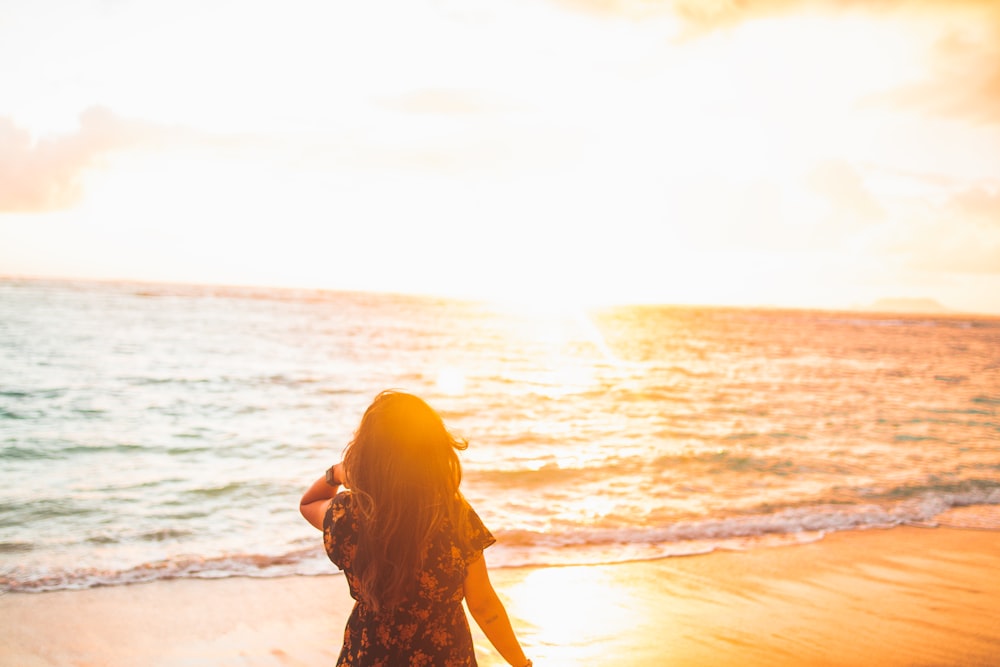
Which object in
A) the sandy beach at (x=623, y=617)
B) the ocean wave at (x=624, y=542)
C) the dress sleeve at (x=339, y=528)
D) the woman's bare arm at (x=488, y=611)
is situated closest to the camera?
the dress sleeve at (x=339, y=528)

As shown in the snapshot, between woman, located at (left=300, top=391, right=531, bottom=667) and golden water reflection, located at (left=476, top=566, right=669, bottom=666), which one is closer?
woman, located at (left=300, top=391, right=531, bottom=667)

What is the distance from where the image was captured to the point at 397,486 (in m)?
2.21

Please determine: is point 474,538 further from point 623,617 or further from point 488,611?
point 623,617

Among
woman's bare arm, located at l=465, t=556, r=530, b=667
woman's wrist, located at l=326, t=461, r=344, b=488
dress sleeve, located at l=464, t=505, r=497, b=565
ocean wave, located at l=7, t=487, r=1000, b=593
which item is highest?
woman's wrist, located at l=326, t=461, r=344, b=488

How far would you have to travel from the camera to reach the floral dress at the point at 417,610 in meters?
2.37

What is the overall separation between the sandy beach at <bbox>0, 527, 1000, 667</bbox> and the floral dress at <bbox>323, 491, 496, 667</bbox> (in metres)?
2.65

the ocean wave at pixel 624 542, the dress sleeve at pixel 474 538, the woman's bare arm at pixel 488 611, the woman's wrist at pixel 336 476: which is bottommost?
the ocean wave at pixel 624 542

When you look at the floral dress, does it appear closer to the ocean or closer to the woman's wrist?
the woman's wrist

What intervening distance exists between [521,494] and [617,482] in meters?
1.72

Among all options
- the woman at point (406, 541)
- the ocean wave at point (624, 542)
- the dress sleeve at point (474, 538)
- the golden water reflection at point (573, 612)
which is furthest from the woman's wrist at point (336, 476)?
the ocean wave at point (624, 542)

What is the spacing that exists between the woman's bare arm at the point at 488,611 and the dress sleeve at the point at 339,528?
1.43 feet

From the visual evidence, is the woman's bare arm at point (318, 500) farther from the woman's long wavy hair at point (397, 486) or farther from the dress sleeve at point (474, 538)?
the dress sleeve at point (474, 538)

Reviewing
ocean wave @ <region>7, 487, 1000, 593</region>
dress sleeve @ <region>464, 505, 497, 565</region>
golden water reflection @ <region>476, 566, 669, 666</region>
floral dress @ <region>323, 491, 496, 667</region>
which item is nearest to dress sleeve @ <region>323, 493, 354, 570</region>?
floral dress @ <region>323, 491, 496, 667</region>

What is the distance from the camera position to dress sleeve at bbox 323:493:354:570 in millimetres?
2369
